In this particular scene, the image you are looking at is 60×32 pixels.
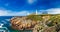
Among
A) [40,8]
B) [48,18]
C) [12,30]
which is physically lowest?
[12,30]

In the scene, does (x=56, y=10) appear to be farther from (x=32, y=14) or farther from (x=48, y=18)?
(x=32, y=14)

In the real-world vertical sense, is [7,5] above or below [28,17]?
above

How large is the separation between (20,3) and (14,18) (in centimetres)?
25

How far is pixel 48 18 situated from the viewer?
7.48 ft

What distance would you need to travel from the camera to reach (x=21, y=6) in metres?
2.32

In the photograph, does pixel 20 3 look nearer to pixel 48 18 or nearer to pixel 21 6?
pixel 21 6

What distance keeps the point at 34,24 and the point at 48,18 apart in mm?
229

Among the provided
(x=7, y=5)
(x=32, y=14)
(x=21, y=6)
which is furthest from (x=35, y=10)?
(x=7, y=5)

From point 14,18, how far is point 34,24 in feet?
1.03

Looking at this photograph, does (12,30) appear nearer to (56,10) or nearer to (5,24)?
(5,24)

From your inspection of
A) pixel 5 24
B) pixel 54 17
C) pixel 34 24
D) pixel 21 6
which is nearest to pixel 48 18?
pixel 54 17

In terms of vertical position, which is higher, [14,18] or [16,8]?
[16,8]

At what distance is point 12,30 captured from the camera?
2.28m

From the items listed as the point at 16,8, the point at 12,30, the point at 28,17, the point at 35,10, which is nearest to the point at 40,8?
the point at 35,10
